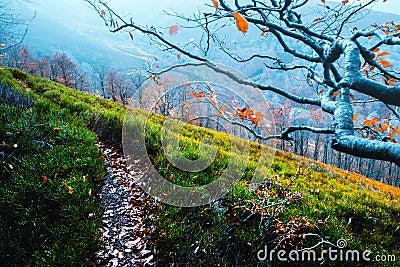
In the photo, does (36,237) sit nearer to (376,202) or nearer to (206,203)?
(206,203)

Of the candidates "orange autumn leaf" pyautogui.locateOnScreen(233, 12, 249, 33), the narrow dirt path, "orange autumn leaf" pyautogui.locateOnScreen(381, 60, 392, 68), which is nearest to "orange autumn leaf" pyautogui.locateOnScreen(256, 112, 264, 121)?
"orange autumn leaf" pyautogui.locateOnScreen(381, 60, 392, 68)

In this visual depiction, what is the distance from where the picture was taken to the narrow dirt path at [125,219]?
3.62m

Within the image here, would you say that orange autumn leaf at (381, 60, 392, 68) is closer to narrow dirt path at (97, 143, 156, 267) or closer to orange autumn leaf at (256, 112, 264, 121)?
orange autumn leaf at (256, 112, 264, 121)

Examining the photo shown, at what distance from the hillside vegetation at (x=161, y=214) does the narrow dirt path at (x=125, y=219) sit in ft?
0.71

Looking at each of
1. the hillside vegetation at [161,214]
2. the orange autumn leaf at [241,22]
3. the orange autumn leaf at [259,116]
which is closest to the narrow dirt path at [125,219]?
the hillside vegetation at [161,214]

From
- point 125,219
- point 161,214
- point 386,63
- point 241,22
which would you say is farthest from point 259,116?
point 125,219

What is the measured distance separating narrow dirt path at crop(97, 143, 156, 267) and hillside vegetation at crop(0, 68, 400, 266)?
22 cm

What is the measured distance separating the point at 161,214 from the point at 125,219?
75cm

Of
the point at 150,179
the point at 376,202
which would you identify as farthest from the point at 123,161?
the point at 376,202

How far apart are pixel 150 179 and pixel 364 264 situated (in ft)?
14.6

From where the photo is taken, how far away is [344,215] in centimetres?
523

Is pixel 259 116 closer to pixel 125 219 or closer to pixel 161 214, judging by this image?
pixel 161 214

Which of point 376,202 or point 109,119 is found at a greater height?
point 109,119

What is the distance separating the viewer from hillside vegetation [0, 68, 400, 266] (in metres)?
3.50
